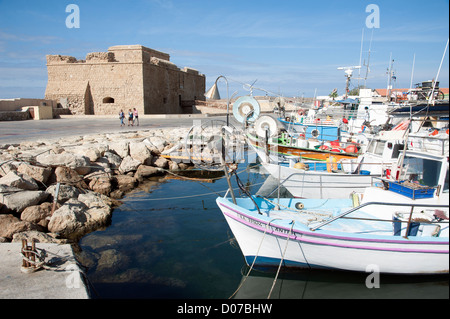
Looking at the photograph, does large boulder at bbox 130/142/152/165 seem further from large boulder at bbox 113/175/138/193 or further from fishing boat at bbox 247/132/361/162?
fishing boat at bbox 247/132/361/162

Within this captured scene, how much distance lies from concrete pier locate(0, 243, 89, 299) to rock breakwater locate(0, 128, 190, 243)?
64.8 inches

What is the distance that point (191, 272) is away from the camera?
239 inches

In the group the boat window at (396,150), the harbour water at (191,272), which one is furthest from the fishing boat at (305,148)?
the harbour water at (191,272)

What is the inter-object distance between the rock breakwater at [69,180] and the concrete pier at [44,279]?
164 cm

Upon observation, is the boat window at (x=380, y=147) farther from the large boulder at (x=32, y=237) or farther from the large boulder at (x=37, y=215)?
the large boulder at (x=37, y=215)

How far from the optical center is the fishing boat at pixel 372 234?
5.22m

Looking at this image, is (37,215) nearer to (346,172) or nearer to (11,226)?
(11,226)

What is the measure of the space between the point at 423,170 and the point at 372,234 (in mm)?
2385

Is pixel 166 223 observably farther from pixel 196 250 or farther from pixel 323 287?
pixel 323 287

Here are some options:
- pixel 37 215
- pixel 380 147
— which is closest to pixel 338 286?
pixel 380 147

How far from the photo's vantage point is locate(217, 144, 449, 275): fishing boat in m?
5.22

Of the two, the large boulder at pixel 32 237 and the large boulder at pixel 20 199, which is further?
the large boulder at pixel 20 199

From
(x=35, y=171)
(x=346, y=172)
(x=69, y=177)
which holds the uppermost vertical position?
(x=346, y=172)
